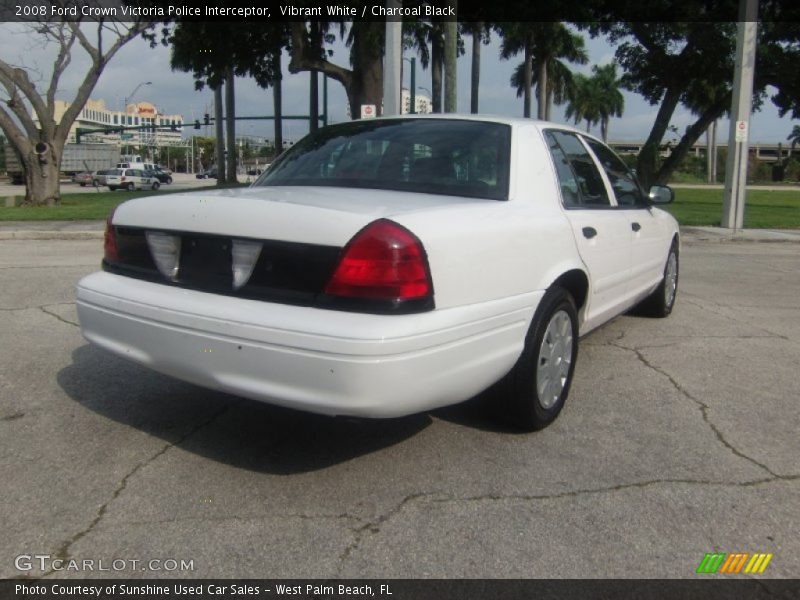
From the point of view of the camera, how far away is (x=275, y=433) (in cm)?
360

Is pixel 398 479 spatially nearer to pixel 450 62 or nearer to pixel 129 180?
pixel 450 62

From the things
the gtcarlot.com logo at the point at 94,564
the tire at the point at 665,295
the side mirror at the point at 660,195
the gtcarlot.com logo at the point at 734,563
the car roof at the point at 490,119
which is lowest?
the gtcarlot.com logo at the point at 734,563

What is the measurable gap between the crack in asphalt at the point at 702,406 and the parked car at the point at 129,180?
47.4m

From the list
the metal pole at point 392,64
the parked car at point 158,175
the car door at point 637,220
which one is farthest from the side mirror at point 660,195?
the parked car at point 158,175

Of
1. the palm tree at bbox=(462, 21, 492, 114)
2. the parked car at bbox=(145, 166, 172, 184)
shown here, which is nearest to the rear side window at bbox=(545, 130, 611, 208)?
the palm tree at bbox=(462, 21, 492, 114)

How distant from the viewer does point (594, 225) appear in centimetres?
417

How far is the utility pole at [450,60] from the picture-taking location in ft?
55.6

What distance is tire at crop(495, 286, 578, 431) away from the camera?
3.42 m

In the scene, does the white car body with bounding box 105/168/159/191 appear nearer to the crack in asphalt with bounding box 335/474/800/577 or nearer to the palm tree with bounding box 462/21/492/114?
the palm tree with bounding box 462/21/492/114

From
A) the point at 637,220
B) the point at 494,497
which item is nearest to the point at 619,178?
the point at 637,220

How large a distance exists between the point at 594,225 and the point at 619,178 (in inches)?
42.3

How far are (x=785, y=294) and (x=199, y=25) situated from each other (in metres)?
22.9
